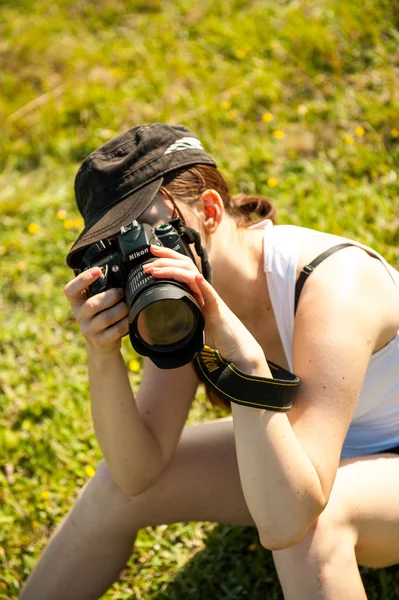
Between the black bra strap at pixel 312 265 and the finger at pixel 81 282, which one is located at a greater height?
the finger at pixel 81 282

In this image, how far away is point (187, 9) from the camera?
13.9ft

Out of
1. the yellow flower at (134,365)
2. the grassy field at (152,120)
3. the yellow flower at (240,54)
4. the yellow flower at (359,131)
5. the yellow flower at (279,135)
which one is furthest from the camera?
the yellow flower at (240,54)

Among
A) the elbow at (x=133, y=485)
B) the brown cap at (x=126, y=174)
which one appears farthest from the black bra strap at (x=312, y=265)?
the elbow at (x=133, y=485)

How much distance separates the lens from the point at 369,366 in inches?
68.2

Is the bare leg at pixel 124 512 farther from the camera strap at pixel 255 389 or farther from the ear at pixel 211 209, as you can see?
the ear at pixel 211 209

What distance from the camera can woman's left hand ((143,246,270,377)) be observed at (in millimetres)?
1454

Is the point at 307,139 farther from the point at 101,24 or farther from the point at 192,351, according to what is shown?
the point at 192,351

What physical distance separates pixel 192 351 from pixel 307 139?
205cm

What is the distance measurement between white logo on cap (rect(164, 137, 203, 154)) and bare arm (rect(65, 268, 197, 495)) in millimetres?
383

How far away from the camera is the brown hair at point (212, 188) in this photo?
1.73 m

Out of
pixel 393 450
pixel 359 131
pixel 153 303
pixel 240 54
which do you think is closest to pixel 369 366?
pixel 393 450

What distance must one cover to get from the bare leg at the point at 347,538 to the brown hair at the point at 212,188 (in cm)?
69

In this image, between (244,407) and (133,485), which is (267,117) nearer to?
(133,485)

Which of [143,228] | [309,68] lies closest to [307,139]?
[309,68]
